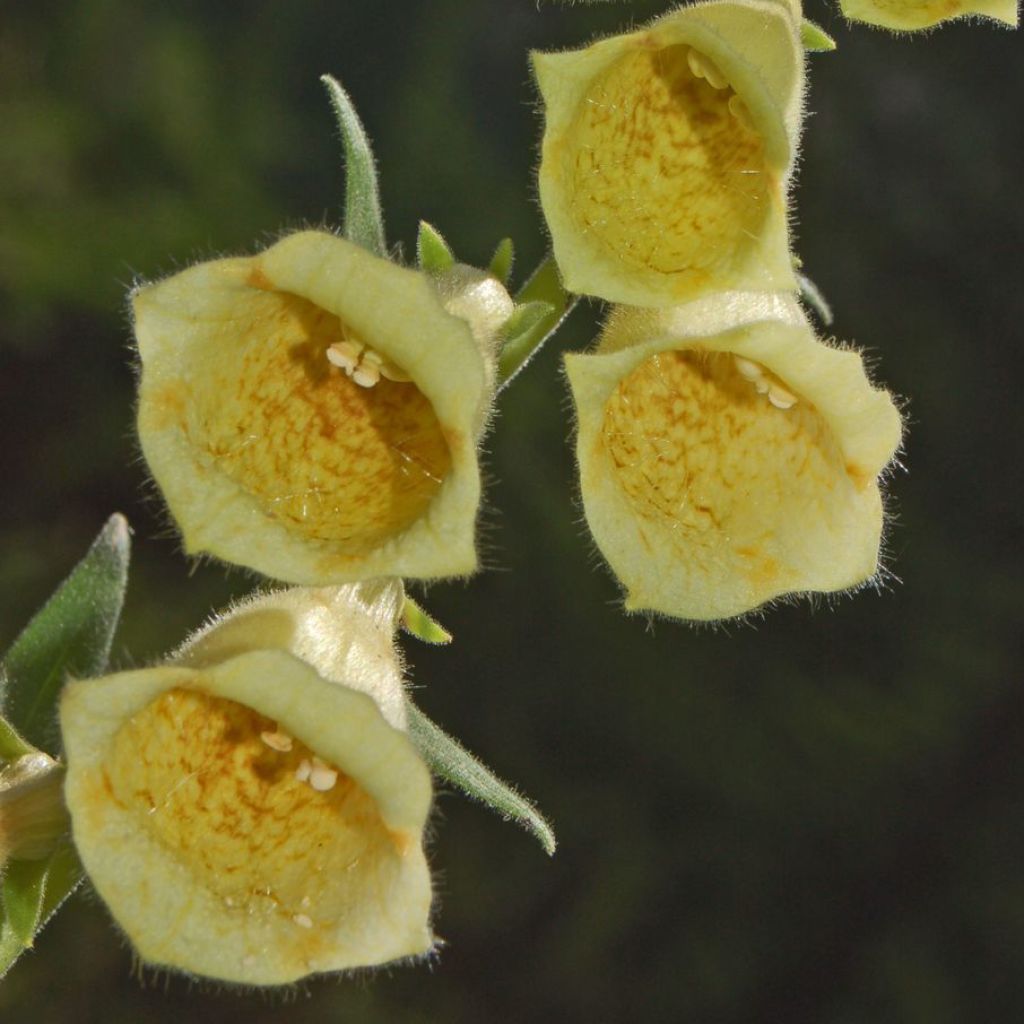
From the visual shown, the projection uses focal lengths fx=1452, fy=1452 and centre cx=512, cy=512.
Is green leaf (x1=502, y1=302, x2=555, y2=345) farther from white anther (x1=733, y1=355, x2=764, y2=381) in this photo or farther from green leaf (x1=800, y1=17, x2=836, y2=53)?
green leaf (x1=800, y1=17, x2=836, y2=53)

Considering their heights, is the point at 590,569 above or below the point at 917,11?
below

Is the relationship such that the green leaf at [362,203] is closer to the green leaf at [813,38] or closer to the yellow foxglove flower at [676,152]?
the yellow foxglove flower at [676,152]

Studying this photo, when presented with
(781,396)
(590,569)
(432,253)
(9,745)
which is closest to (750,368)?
(781,396)

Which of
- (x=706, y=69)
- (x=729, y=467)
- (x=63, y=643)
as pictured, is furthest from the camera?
(x=63, y=643)

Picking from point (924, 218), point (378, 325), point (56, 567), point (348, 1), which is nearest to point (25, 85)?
point (348, 1)

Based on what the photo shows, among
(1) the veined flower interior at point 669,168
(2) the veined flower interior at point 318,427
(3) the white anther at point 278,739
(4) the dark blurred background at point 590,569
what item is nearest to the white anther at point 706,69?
(1) the veined flower interior at point 669,168

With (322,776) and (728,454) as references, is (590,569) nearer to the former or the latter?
(728,454)
